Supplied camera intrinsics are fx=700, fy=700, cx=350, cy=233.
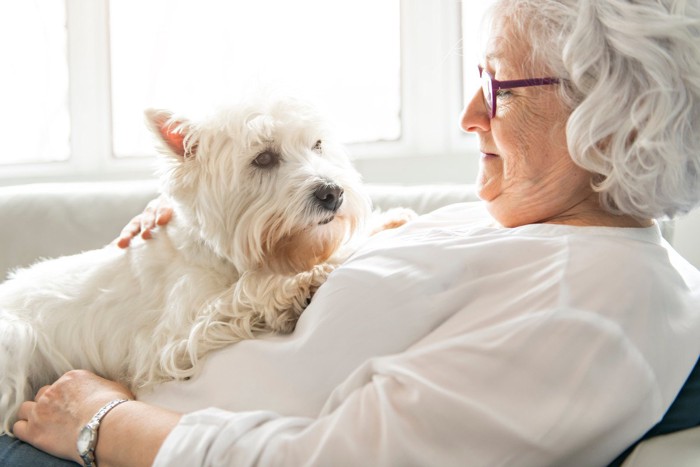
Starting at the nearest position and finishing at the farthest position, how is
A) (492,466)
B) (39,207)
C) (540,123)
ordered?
1. (492,466)
2. (540,123)
3. (39,207)

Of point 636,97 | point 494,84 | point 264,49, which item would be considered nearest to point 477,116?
point 494,84

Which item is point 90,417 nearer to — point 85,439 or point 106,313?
point 85,439

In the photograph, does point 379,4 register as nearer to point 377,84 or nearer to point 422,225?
point 377,84

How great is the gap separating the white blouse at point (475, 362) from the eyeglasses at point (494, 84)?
0.25 meters

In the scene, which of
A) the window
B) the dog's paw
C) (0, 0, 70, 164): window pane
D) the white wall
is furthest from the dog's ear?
(0, 0, 70, 164): window pane

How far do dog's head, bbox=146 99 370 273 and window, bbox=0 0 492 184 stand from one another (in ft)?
4.86

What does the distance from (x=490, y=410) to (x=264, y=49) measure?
2515 millimetres

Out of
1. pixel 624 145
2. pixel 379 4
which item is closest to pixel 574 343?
pixel 624 145

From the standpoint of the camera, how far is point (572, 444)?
96cm

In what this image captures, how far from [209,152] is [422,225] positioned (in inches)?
19.2

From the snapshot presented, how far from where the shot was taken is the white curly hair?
1.06m

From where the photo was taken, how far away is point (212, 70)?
3195 mm

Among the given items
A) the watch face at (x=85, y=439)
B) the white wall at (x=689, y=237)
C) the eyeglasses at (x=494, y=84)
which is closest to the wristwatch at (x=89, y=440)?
the watch face at (x=85, y=439)

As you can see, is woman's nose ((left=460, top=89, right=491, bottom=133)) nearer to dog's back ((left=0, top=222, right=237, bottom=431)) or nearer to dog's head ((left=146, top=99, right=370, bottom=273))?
dog's head ((left=146, top=99, right=370, bottom=273))
